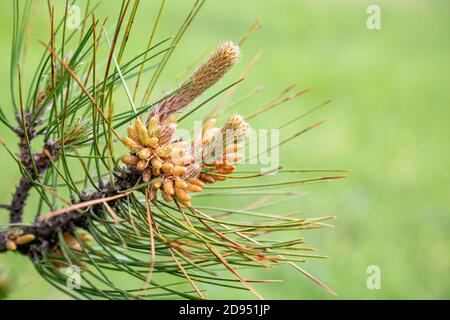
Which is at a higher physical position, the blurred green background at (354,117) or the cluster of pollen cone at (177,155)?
the blurred green background at (354,117)

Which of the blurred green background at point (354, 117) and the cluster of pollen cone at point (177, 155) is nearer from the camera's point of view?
the cluster of pollen cone at point (177, 155)

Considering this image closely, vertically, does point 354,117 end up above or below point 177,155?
above

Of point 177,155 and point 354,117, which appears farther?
point 354,117

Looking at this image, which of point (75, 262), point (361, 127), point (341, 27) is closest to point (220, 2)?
point (341, 27)

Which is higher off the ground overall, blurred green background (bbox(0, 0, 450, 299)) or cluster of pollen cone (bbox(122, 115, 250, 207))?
blurred green background (bbox(0, 0, 450, 299))
